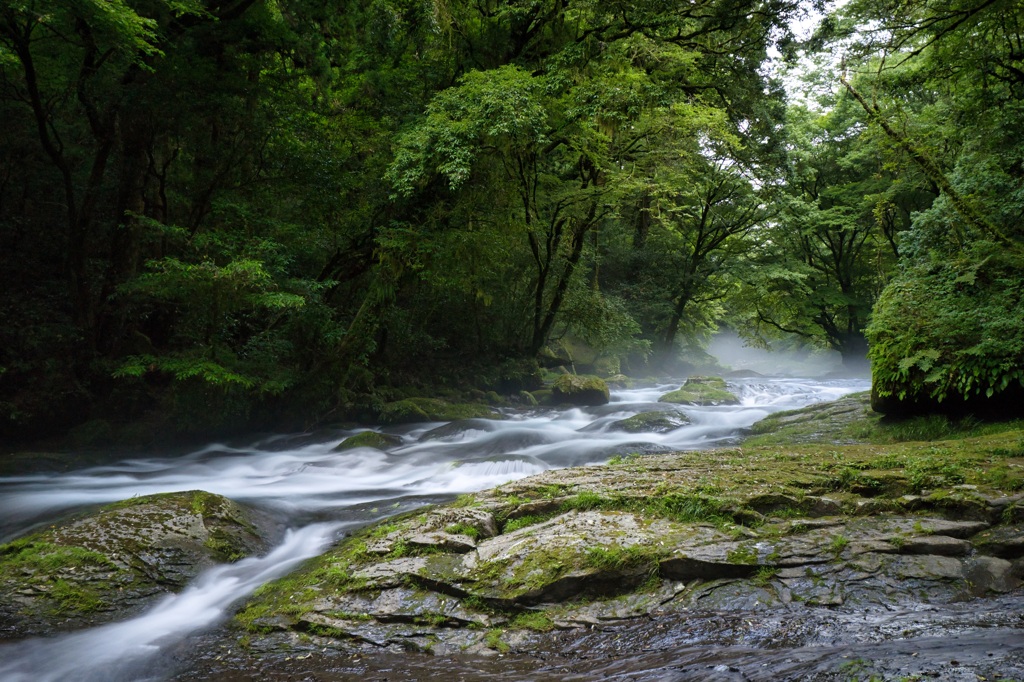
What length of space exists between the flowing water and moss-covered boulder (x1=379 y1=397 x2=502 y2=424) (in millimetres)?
513

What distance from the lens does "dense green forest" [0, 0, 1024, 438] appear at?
8102 millimetres

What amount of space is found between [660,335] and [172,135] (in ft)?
65.6

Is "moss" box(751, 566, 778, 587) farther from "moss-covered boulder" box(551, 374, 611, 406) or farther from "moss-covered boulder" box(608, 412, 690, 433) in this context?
"moss-covered boulder" box(551, 374, 611, 406)

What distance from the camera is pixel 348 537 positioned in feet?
17.8

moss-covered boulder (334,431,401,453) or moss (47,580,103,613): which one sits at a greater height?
moss-covered boulder (334,431,401,453)

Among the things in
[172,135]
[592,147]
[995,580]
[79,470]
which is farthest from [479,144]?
[995,580]

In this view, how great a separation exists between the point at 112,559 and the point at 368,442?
6.32 m

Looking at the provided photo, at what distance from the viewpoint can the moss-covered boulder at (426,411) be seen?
13.4 metres

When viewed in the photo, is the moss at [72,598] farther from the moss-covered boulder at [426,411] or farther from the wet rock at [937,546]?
the moss-covered boulder at [426,411]

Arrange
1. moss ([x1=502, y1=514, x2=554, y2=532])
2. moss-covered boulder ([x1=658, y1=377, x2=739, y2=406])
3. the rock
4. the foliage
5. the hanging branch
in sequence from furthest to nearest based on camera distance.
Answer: moss-covered boulder ([x1=658, y1=377, x2=739, y2=406]) → the hanging branch → the foliage → moss ([x1=502, y1=514, x2=554, y2=532]) → the rock

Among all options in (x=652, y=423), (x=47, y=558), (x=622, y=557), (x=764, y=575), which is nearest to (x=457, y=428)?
(x=652, y=423)

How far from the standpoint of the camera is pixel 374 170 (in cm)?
1217

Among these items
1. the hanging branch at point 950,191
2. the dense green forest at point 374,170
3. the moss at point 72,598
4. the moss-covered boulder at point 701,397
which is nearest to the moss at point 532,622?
the moss at point 72,598

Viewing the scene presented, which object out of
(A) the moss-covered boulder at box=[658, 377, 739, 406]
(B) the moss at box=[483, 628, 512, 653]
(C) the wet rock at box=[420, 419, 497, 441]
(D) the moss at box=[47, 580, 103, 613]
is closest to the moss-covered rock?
(B) the moss at box=[483, 628, 512, 653]
